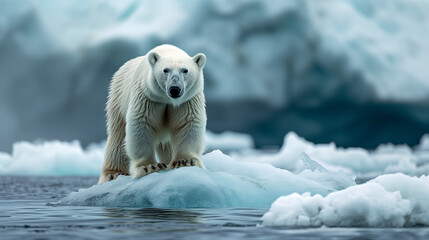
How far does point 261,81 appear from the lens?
894 inches

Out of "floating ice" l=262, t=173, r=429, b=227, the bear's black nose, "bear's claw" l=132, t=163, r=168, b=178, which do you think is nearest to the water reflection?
"bear's claw" l=132, t=163, r=168, b=178

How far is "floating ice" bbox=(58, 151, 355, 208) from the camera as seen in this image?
642cm

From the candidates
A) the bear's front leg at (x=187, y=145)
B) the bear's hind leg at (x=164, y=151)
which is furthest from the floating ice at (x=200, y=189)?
the bear's hind leg at (x=164, y=151)

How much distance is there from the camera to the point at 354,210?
4.86 metres

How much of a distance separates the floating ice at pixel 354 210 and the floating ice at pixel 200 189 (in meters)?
1.54

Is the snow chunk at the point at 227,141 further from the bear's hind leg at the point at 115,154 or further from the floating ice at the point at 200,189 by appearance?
the floating ice at the point at 200,189

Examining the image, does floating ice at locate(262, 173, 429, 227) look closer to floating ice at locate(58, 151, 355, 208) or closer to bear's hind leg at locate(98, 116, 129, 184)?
floating ice at locate(58, 151, 355, 208)

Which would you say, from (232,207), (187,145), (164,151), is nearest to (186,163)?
(187,145)

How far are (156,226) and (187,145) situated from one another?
6.64ft

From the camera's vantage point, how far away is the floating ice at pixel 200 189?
253 inches

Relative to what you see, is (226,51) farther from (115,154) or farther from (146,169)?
(146,169)

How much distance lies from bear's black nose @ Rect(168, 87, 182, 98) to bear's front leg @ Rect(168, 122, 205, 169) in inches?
23.0

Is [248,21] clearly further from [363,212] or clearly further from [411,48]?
[363,212]

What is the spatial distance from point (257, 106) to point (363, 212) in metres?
18.5
